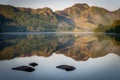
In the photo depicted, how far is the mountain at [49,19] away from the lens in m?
83.9

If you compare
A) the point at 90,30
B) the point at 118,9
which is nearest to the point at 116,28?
the point at 118,9

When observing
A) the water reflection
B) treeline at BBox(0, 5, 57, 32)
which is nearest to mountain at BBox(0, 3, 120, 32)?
treeline at BBox(0, 5, 57, 32)

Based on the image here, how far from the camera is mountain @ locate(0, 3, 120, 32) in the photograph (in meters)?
83.9

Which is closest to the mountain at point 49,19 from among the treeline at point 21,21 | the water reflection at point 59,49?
the treeline at point 21,21

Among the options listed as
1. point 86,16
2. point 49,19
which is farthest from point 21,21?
point 86,16

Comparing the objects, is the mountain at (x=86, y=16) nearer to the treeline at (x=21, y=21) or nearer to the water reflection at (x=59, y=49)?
the treeline at (x=21, y=21)

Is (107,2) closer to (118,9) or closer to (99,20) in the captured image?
(118,9)

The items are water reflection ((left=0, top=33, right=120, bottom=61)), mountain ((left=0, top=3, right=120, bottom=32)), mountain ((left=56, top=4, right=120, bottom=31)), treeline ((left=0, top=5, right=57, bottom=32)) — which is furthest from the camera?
mountain ((left=56, top=4, right=120, bottom=31))

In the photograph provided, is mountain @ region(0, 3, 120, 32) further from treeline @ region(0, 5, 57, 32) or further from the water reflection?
the water reflection

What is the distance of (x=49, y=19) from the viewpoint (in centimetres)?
9712

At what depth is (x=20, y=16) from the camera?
9281 cm

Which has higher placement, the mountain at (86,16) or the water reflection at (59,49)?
the mountain at (86,16)

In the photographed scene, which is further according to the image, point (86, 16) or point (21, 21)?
point (86, 16)

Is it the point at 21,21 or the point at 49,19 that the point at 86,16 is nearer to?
the point at 49,19
